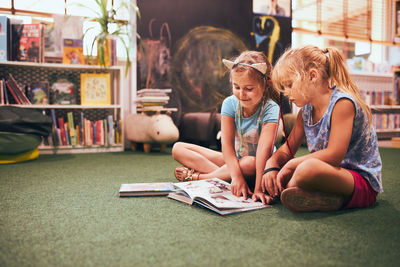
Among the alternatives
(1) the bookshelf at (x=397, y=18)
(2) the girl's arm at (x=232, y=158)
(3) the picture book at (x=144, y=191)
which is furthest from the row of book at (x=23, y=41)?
(1) the bookshelf at (x=397, y=18)

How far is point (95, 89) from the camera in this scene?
2779 millimetres

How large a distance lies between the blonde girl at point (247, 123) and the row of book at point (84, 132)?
1.55 metres

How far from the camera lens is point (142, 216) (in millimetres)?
1002

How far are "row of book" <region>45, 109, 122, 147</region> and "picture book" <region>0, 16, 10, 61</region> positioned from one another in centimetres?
54

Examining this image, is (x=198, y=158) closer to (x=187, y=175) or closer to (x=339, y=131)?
(x=187, y=175)

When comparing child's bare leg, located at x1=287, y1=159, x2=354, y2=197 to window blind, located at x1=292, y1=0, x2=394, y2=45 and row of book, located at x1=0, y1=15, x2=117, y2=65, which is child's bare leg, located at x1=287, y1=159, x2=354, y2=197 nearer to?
row of book, located at x1=0, y1=15, x2=117, y2=65

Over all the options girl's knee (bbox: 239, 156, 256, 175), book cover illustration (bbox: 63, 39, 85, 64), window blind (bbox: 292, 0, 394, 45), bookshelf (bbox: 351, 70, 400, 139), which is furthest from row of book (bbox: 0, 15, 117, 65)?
bookshelf (bbox: 351, 70, 400, 139)

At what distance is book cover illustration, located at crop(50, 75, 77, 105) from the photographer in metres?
2.74

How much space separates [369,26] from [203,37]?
2351 millimetres

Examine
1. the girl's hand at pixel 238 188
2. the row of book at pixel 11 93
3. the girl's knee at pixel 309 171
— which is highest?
the row of book at pixel 11 93

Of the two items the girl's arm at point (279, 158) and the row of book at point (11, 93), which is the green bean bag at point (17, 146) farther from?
the girl's arm at point (279, 158)

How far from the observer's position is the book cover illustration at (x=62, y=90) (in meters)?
2.74

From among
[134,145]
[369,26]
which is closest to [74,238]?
[134,145]

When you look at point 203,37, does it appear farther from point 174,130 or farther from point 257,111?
point 257,111
